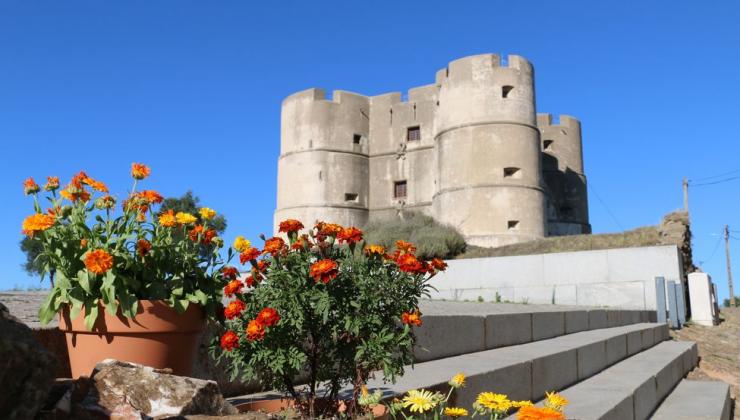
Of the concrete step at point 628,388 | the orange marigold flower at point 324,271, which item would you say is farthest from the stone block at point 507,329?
the orange marigold flower at point 324,271

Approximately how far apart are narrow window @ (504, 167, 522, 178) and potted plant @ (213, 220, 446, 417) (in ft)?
76.3

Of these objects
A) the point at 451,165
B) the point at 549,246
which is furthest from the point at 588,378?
the point at 451,165

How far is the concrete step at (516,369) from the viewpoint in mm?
3449

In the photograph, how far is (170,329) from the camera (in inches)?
102

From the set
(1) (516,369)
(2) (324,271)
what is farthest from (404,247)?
(1) (516,369)

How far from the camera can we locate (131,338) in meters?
2.54

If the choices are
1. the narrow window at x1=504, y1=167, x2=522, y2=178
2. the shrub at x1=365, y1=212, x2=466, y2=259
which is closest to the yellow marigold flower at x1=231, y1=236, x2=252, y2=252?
the shrub at x1=365, y1=212, x2=466, y2=259

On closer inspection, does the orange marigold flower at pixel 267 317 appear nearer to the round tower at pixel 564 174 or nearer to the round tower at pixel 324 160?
the round tower at pixel 324 160

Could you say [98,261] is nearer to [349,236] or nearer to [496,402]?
[349,236]

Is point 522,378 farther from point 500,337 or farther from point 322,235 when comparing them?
point 322,235

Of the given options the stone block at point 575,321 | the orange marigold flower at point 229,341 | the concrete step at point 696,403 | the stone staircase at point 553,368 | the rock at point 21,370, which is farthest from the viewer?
the stone block at point 575,321

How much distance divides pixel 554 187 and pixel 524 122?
7625 mm

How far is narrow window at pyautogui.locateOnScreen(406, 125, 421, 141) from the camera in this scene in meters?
29.8

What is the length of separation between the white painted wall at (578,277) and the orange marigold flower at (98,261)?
12.6m
